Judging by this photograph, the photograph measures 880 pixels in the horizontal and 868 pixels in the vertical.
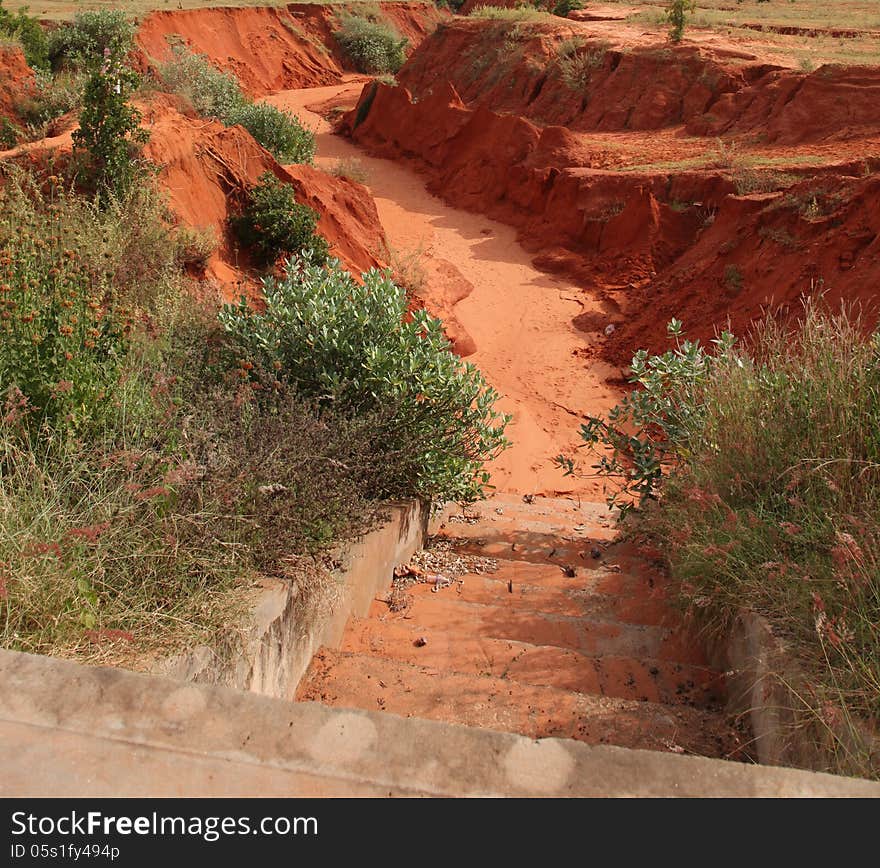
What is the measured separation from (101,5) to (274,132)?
15.9 m

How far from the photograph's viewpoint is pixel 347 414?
4945 millimetres

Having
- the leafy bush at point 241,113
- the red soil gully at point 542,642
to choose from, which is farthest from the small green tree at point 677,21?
the red soil gully at point 542,642

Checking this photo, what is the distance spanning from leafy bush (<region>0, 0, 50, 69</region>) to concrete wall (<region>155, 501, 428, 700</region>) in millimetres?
17740

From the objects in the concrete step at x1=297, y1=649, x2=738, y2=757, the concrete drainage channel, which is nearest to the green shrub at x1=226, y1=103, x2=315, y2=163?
the concrete step at x1=297, y1=649, x2=738, y2=757

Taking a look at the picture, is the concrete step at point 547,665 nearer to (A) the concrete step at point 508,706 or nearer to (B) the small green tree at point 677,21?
(A) the concrete step at point 508,706

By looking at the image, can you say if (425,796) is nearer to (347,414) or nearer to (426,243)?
(347,414)

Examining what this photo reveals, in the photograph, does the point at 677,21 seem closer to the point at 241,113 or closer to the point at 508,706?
the point at 241,113

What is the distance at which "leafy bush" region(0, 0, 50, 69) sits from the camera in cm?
1801

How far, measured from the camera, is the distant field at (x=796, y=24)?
1712 cm

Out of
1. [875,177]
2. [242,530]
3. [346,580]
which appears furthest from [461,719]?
[875,177]

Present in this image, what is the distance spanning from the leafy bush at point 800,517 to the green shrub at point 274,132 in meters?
11.0

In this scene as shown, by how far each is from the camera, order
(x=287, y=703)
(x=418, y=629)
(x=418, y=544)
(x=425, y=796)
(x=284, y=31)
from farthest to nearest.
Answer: (x=284, y=31)
(x=418, y=544)
(x=418, y=629)
(x=287, y=703)
(x=425, y=796)

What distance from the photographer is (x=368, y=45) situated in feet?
98.4

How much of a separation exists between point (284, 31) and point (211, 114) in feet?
54.5
